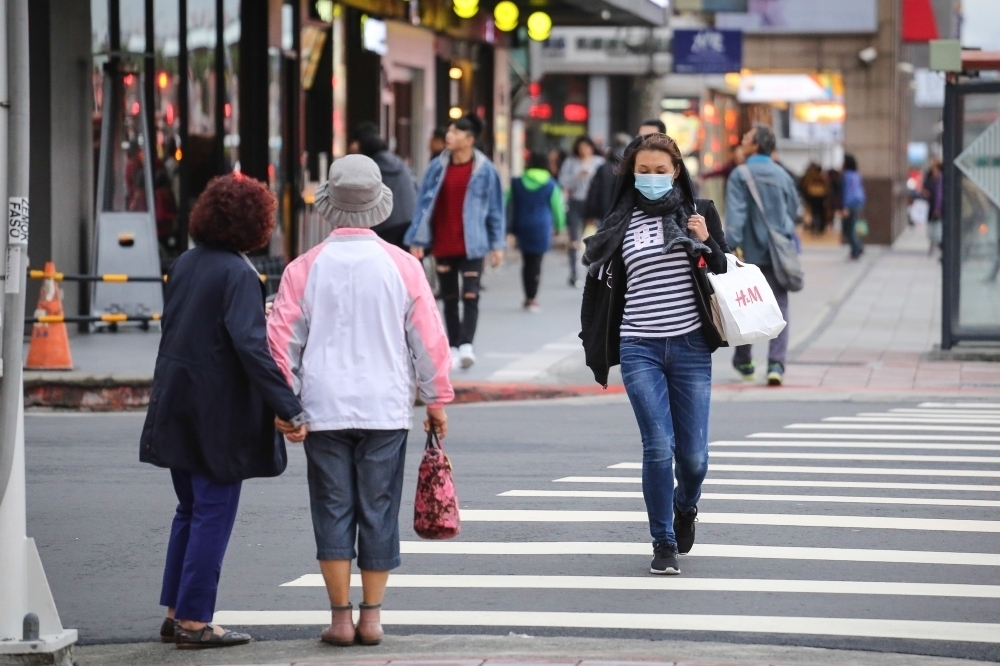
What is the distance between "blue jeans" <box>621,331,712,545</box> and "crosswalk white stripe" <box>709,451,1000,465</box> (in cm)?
304

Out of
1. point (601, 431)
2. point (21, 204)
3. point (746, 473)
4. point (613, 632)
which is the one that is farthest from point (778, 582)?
point (601, 431)

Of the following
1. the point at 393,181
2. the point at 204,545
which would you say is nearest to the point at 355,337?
the point at 204,545

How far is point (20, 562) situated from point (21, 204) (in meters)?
1.15

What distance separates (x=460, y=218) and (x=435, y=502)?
300 inches

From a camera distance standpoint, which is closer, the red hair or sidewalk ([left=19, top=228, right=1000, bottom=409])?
the red hair

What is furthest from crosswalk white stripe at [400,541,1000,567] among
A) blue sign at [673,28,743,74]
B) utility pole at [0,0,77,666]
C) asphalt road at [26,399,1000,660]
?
blue sign at [673,28,743,74]

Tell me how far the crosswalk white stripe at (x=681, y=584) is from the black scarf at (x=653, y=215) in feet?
4.07

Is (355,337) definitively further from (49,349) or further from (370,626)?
(49,349)

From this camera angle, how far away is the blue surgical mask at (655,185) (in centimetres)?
680

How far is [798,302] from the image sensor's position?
20938 millimetres

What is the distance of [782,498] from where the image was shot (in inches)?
335

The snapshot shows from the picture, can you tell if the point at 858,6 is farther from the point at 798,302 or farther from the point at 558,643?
the point at 558,643

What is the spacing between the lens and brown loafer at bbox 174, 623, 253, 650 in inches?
229

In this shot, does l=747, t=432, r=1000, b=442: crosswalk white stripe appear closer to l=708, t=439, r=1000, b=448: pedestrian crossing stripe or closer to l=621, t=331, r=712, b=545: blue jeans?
l=708, t=439, r=1000, b=448: pedestrian crossing stripe
